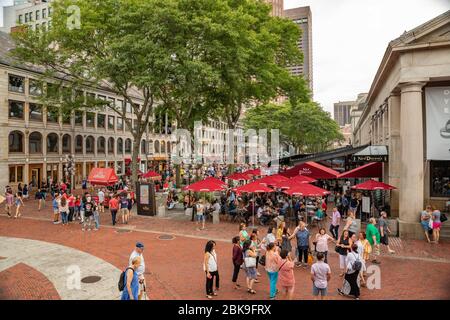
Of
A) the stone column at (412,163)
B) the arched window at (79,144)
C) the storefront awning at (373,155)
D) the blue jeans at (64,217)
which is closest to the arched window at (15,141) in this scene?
the arched window at (79,144)

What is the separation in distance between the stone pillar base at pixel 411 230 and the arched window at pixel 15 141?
37.4 m

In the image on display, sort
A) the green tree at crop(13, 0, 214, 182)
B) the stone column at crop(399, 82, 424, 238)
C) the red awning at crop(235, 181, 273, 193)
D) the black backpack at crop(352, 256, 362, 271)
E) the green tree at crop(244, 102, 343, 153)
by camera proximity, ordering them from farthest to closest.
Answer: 1. the green tree at crop(244, 102, 343, 153)
2. the green tree at crop(13, 0, 214, 182)
3. the red awning at crop(235, 181, 273, 193)
4. the stone column at crop(399, 82, 424, 238)
5. the black backpack at crop(352, 256, 362, 271)

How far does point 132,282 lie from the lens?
24.5 ft

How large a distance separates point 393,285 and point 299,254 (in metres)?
3.22

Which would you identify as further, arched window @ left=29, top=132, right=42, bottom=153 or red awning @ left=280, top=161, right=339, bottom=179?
arched window @ left=29, top=132, right=42, bottom=153

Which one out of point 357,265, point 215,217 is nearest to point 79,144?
point 215,217

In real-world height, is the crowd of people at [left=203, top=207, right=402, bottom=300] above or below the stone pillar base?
above

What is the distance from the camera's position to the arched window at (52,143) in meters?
40.8

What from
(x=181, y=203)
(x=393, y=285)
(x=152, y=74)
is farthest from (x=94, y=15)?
(x=393, y=285)

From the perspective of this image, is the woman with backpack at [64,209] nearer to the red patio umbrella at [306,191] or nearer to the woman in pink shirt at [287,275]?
the red patio umbrella at [306,191]

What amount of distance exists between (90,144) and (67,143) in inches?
184

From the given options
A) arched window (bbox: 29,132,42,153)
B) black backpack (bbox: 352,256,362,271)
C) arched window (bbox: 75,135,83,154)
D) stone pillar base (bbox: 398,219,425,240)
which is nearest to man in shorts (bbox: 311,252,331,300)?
black backpack (bbox: 352,256,362,271)

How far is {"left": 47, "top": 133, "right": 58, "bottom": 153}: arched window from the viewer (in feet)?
134

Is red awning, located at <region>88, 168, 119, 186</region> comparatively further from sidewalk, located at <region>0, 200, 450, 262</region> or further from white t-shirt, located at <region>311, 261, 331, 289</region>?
white t-shirt, located at <region>311, 261, 331, 289</region>
